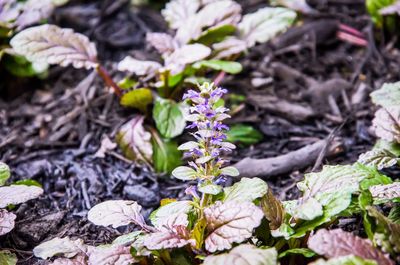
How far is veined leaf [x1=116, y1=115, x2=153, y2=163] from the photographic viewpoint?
8.96 ft

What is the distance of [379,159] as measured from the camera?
2.13 metres

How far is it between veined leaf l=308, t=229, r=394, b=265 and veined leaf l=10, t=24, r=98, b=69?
1650 mm

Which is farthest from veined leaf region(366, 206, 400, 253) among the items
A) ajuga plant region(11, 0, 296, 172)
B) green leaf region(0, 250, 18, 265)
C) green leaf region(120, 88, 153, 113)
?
Answer: green leaf region(120, 88, 153, 113)

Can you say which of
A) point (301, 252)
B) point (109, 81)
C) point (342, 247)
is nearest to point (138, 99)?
point (109, 81)

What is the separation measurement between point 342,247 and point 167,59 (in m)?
1.51

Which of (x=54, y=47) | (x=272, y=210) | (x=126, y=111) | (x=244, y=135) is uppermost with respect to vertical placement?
(x=54, y=47)

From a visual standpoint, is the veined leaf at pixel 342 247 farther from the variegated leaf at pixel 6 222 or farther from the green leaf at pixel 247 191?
the variegated leaf at pixel 6 222

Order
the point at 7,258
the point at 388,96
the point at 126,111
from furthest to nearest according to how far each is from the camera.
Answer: the point at 126,111
the point at 388,96
the point at 7,258

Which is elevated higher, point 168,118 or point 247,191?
point 247,191

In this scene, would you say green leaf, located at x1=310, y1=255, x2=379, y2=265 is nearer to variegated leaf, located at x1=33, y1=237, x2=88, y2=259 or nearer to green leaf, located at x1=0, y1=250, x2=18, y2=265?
variegated leaf, located at x1=33, y1=237, x2=88, y2=259

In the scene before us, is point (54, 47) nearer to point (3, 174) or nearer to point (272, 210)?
point (3, 174)

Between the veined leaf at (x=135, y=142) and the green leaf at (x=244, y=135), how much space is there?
0.46 meters

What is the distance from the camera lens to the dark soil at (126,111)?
8.20 feet

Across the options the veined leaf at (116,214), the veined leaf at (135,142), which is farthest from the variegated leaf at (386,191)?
the veined leaf at (135,142)
